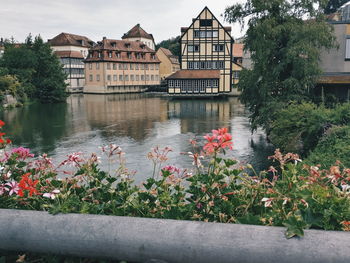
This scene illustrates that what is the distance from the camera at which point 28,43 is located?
56812mm

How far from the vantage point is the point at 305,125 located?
14.4m

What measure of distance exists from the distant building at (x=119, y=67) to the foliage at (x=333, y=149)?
5768 centimetres

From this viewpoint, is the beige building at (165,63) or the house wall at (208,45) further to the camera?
the beige building at (165,63)

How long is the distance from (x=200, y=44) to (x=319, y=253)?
5429cm

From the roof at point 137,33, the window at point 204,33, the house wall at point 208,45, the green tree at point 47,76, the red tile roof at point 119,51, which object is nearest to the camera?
the green tree at point 47,76

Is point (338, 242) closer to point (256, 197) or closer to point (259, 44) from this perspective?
point (256, 197)

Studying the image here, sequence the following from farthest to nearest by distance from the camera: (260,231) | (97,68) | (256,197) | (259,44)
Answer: (97,68)
(259,44)
(256,197)
(260,231)

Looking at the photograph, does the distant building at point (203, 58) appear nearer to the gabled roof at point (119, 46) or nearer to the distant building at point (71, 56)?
the gabled roof at point (119, 46)

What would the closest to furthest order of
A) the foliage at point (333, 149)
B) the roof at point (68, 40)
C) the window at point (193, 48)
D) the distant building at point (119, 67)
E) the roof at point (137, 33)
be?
the foliage at point (333, 149)
the window at point (193, 48)
the distant building at point (119, 67)
the roof at point (68, 40)
the roof at point (137, 33)

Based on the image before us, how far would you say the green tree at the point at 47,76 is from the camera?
50750mm

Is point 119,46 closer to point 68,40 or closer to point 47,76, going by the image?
point 68,40

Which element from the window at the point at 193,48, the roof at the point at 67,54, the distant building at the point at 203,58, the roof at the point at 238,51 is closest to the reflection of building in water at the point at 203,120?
the distant building at the point at 203,58

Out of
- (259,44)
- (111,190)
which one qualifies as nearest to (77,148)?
(259,44)

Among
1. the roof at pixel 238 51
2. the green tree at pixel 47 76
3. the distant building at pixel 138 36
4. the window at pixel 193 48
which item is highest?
the distant building at pixel 138 36
